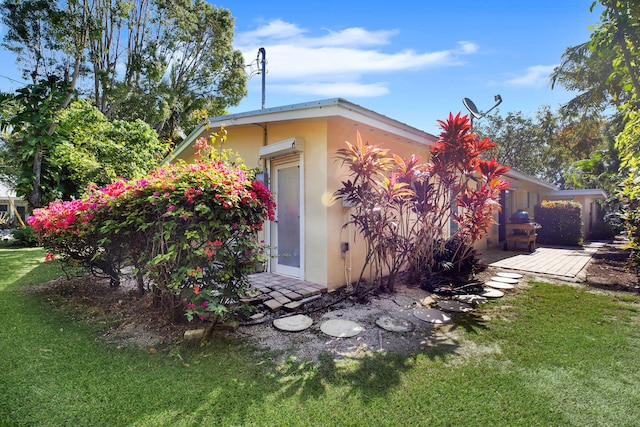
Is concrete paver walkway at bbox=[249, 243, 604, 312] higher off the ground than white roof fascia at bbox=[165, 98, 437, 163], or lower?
lower

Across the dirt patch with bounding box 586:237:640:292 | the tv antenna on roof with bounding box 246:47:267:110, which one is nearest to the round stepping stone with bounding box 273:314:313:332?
the dirt patch with bounding box 586:237:640:292

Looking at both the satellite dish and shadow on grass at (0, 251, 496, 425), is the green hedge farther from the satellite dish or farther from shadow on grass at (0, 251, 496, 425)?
shadow on grass at (0, 251, 496, 425)

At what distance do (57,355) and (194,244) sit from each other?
1862mm

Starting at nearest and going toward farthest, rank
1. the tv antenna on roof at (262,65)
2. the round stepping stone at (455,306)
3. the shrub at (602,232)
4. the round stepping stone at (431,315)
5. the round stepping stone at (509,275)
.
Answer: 1. the round stepping stone at (431,315)
2. the round stepping stone at (455,306)
3. the round stepping stone at (509,275)
4. the tv antenna on roof at (262,65)
5. the shrub at (602,232)

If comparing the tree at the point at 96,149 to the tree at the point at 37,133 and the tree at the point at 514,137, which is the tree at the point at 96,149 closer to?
the tree at the point at 37,133

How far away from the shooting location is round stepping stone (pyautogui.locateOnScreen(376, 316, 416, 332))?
4.15m

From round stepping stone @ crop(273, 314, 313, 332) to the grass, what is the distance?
2.36 feet

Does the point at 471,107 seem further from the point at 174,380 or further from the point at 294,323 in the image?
the point at 174,380

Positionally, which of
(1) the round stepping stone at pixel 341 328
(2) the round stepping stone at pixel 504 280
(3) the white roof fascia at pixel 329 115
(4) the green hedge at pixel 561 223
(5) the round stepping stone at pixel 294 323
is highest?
(3) the white roof fascia at pixel 329 115

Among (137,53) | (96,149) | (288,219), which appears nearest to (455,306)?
(288,219)

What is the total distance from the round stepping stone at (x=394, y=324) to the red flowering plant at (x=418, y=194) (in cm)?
91

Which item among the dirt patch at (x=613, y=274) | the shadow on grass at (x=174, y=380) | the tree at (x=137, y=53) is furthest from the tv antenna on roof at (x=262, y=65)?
the dirt patch at (x=613, y=274)

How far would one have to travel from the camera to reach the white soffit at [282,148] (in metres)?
6.01

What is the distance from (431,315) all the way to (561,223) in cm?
1288
